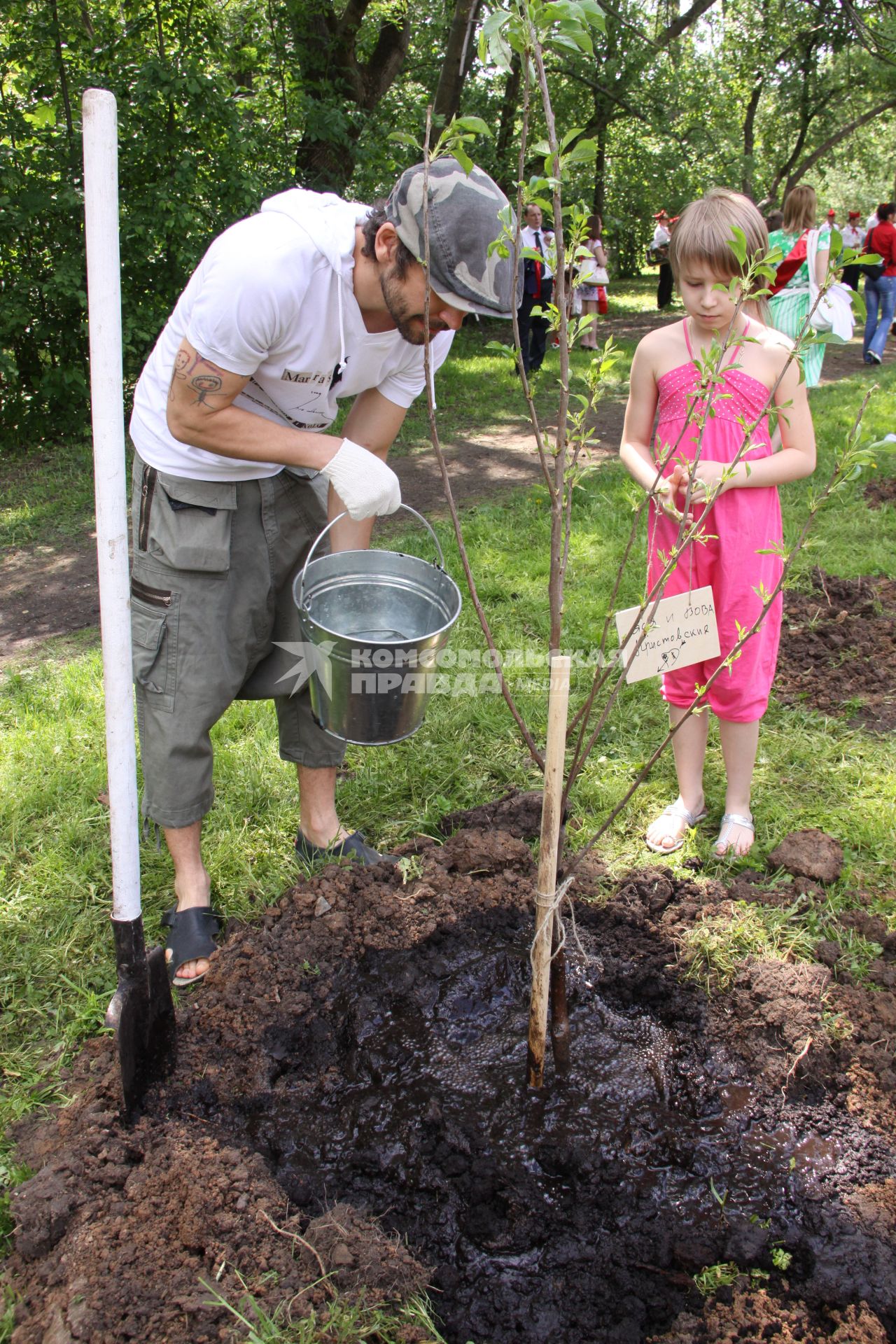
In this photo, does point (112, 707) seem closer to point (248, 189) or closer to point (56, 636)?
point (56, 636)

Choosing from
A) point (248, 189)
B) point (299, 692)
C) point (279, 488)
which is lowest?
point (299, 692)

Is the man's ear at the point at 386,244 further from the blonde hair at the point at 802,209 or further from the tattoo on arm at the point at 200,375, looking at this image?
the blonde hair at the point at 802,209

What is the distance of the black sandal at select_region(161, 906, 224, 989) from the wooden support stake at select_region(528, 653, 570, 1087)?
89 centimetres

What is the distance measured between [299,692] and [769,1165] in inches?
63.1

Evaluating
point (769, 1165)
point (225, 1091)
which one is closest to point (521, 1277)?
point (769, 1165)

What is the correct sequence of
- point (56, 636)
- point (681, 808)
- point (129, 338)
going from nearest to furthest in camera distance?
1. point (681, 808)
2. point (56, 636)
3. point (129, 338)

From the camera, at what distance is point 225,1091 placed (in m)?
1.99

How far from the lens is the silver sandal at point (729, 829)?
2723mm

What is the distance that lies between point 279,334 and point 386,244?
28 cm

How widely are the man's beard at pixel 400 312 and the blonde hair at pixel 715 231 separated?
2.16 ft

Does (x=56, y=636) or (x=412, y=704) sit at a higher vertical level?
(x=412, y=704)

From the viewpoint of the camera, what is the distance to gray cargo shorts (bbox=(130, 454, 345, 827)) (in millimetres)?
2172

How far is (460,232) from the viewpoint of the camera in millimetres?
1738

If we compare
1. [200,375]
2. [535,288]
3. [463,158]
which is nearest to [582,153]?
[463,158]
